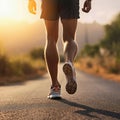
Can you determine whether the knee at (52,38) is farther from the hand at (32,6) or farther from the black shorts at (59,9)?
the hand at (32,6)

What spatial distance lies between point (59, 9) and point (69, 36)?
1.11 feet

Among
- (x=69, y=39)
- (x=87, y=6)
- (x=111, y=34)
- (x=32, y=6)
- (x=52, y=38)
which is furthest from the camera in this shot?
(x=111, y=34)

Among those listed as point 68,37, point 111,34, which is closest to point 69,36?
point 68,37

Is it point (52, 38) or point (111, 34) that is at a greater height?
point (52, 38)

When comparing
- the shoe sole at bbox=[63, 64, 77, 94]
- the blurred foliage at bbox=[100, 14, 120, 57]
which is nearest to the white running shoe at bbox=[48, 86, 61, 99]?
the shoe sole at bbox=[63, 64, 77, 94]

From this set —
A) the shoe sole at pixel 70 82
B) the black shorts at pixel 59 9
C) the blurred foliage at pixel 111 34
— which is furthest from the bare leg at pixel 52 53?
the blurred foliage at pixel 111 34

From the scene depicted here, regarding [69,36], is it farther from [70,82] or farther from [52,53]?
[70,82]

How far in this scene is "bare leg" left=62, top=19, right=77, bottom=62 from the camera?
531cm

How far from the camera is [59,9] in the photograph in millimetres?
5469

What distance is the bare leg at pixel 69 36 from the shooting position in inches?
209

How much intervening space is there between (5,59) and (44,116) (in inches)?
863

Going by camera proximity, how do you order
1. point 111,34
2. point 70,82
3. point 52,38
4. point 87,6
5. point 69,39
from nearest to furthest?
point 70,82 < point 69,39 < point 87,6 < point 52,38 < point 111,34

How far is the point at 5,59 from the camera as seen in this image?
2564 cm

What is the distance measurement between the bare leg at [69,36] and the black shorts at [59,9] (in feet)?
0.21
